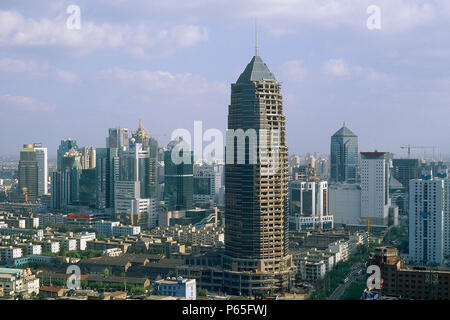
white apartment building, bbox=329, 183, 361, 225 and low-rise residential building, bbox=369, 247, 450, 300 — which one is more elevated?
white apartment building, bbox=329, 183, 361, 225

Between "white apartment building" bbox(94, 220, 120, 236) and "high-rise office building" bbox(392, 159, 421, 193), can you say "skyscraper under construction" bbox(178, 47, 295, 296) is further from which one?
"high-rise office building" bbox(392, 159, 421, 193)

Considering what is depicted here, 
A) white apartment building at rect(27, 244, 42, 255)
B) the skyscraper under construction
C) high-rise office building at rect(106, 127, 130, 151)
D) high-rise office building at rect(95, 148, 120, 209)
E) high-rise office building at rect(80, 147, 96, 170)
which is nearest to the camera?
the skyscraper under construction

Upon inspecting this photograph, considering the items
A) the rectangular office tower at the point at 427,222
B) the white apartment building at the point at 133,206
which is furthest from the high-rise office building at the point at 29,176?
the rectangular office tower at the point at 427,222

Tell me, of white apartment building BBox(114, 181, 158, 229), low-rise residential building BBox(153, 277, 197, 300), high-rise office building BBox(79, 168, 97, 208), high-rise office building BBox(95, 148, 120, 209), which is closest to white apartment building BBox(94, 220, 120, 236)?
white apartment building BBox(114, 181, 158, 229)

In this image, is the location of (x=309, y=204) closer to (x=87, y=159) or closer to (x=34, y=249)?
(x=34, y=249)

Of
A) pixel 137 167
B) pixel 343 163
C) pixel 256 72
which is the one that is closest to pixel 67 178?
pixel 137 167
